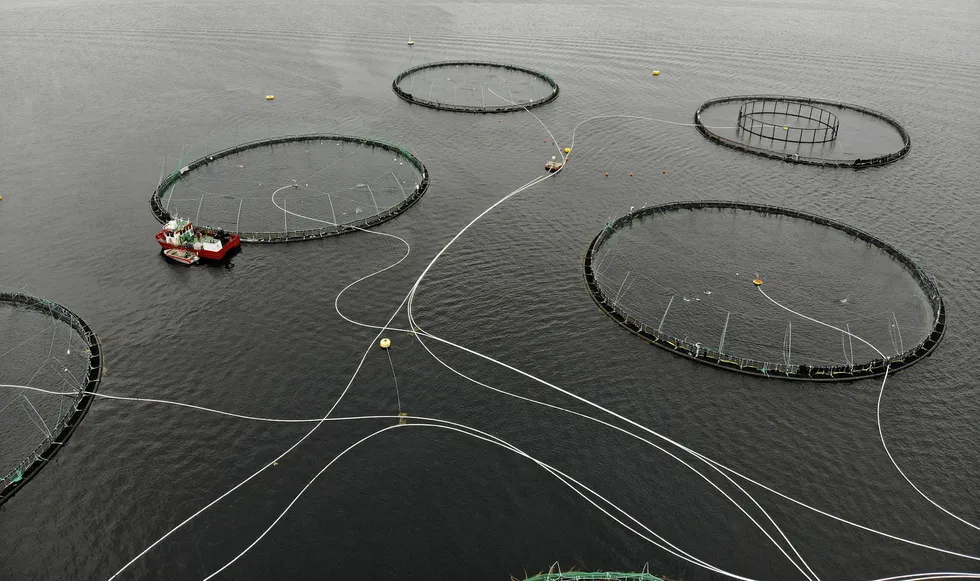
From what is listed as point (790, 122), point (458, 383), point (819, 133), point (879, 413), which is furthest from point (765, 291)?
point (790, 122)

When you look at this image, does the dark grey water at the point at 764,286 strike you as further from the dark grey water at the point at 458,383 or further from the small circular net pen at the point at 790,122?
the small circular net pen at the point at 790,122

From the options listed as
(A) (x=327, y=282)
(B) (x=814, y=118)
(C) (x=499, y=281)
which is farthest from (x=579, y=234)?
(B) (x=814, y=118)

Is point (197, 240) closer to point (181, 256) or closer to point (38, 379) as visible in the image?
point (181, 256)

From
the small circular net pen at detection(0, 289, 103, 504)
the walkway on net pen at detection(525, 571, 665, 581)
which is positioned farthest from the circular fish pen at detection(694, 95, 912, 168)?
the small circular net pen at detection(0, 289, 103, 504)

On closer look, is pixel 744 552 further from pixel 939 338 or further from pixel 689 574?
pixel 939 338

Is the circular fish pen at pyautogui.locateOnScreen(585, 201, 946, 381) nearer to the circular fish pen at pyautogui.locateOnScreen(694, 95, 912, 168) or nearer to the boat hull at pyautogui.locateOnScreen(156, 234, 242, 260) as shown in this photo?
the circular fish pen at pyautogui.locateOnScreen(694, 95, 912, 168)

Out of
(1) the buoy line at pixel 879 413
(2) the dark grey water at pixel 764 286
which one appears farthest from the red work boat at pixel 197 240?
(1) the buoy line at pixel 879 413
